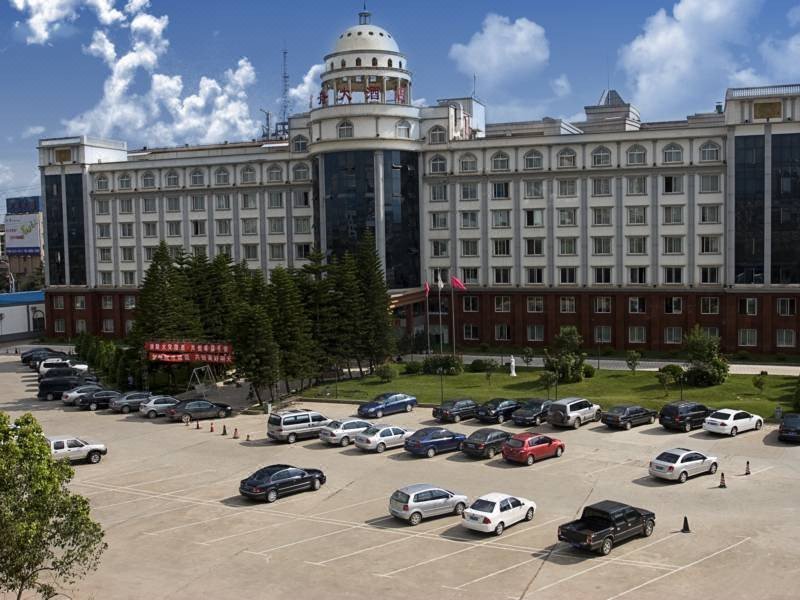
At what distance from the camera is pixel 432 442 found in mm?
44375

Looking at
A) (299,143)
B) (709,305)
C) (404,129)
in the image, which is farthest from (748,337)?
(299,143)

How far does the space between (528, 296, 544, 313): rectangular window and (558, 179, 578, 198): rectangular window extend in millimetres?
9935

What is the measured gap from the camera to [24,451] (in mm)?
21781

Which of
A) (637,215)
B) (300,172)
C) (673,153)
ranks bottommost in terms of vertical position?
(637,215)

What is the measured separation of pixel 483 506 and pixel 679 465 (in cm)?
1082

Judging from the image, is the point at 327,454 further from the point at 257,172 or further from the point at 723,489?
the point at 257,172

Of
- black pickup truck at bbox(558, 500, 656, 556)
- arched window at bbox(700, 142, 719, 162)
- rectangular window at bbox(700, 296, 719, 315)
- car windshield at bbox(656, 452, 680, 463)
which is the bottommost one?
black pickup truck at bbox(558, 500, 656, 556)

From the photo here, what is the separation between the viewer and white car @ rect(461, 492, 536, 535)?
105ft

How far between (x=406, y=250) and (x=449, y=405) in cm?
3510

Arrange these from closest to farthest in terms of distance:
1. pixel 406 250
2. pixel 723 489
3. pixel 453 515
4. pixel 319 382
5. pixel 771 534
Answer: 1. pixel 771 534
2. pixel 453 515
3. pixel 723 489
4. pixel 319 382
5. pixel 406 250

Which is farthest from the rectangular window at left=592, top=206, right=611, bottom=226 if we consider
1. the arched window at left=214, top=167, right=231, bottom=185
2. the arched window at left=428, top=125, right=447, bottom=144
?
the arched window at left=214, top=167, right=231, bottom=185

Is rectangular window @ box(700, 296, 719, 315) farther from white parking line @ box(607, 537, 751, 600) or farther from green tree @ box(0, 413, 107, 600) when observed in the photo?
green tree @ box(0, 413, 107, 600)

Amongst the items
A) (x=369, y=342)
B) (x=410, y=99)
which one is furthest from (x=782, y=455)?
(x=410, y=99)

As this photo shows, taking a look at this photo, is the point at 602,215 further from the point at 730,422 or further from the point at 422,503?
the point at 422,503
